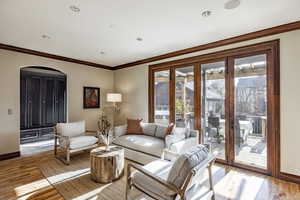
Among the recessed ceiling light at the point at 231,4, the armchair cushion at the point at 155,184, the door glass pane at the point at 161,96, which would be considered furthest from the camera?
the door glass pane at the point at 161,96

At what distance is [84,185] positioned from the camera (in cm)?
255

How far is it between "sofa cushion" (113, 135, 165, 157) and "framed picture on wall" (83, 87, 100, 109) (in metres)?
2.03

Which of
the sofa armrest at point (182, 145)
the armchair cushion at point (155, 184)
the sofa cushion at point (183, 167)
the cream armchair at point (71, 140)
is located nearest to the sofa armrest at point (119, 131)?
the cream armchair at point (71, 140)

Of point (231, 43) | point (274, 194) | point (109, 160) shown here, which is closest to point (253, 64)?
point (231, 43)

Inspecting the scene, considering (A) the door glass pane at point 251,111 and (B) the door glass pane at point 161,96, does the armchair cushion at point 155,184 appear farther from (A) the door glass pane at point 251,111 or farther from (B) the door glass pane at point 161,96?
(B) the door glass pane at point 161,96

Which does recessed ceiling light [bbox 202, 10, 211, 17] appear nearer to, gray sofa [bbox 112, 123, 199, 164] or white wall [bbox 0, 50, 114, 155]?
gray sofa [bbox 112, 123, 199, 164]

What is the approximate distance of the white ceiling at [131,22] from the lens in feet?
7.15

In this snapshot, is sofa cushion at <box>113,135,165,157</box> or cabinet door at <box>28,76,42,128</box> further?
cabinet door at <box>28,76,42,128</box>

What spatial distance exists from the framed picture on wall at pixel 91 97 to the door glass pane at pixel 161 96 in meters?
2.22

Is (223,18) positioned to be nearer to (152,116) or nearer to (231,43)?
(231,43)

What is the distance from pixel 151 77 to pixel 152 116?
1.24 metres

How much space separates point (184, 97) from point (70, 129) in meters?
3.12

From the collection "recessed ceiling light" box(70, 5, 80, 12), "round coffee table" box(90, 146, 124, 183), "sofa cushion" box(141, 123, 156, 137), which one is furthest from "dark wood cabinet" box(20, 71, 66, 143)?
"recessed ceiling light" box(70, 5, 80, 12)

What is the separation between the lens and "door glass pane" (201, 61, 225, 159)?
357 centimetres
